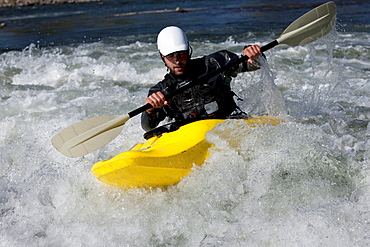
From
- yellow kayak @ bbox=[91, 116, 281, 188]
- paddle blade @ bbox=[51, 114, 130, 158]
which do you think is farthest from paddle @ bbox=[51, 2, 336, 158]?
yellow kayak @ bbox=[91, 116, 281, 188]

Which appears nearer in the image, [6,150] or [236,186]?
[236,186]

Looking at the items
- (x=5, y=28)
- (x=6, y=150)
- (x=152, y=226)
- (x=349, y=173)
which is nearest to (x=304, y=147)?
(x=349, y=173)

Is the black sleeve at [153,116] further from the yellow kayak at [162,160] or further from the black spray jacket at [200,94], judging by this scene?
the yellow kayak at [162,160]

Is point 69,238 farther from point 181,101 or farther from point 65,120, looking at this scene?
point 65,120

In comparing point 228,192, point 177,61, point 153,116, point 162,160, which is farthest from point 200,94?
point 228,192

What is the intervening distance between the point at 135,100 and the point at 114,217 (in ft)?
10.1

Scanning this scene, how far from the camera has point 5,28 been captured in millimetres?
16938

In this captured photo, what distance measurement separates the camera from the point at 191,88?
322 centimetres

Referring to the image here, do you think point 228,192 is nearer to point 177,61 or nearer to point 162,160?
point 162,160

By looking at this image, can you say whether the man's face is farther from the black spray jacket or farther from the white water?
the white water

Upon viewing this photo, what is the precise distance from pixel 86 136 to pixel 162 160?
717 millimetres

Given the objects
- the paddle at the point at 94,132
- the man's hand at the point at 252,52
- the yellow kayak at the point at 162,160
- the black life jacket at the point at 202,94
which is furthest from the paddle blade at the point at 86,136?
the man's hand at the point at 252,52

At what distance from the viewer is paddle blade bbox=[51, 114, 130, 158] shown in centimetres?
321

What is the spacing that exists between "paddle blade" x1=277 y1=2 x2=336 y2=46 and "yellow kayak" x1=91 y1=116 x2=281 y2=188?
→ 1.17 meters
